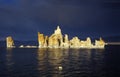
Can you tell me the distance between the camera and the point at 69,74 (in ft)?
378

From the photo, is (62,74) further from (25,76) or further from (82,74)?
(25,76)

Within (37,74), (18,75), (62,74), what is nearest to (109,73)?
(62,74)

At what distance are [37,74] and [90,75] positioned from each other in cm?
2026

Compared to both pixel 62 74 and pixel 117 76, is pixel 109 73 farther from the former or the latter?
pixel 62 74

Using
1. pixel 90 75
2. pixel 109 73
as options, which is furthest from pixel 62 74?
pixel 109 73

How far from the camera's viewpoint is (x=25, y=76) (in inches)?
4311

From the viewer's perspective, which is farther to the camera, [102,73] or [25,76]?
[102,73]

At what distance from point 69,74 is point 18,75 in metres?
19.4

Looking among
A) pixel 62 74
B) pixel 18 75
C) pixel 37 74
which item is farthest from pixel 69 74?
pixel 18 75

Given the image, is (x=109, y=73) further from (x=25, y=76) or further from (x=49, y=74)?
(x=25, y=76)

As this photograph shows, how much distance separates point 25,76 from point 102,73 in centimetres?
3008

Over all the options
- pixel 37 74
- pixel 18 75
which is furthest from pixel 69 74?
pixel 18 75

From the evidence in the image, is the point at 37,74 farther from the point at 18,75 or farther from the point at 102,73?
the point at 102,73

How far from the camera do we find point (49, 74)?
115 metres
